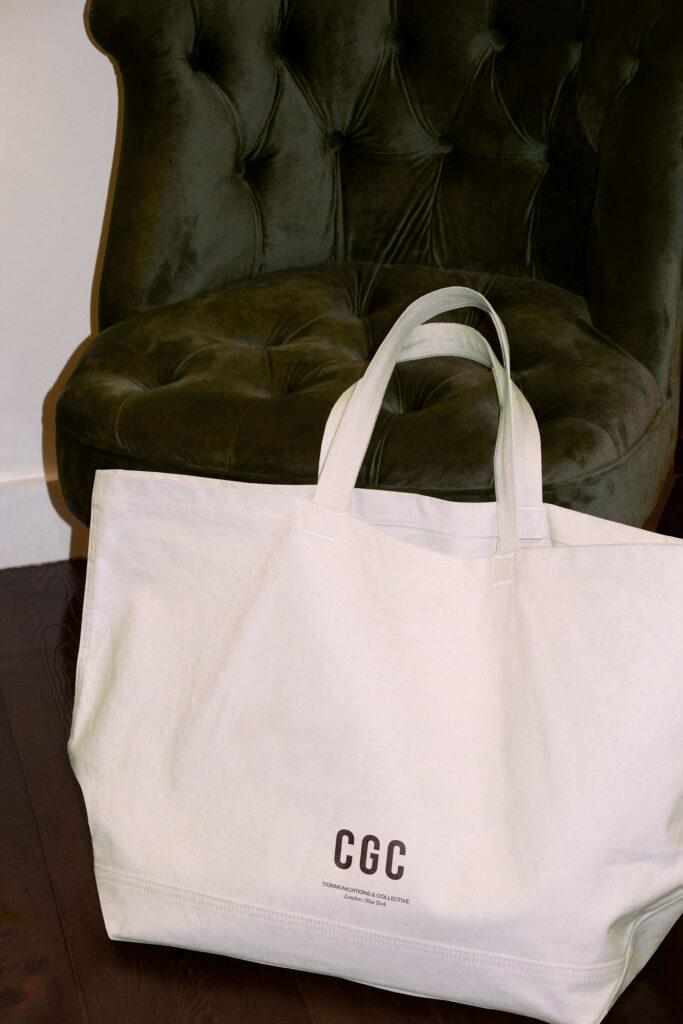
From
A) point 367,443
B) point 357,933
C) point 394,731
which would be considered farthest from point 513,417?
point 357,933

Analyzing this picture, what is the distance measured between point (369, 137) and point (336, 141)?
44mm

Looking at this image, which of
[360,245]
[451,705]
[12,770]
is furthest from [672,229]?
[12,770]

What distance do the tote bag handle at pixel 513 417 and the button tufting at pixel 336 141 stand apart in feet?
1.56

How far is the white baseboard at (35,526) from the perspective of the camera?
4.80ft

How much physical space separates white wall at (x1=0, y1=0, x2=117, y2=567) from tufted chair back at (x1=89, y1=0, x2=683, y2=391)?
0.21 meters

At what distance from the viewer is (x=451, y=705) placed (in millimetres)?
715

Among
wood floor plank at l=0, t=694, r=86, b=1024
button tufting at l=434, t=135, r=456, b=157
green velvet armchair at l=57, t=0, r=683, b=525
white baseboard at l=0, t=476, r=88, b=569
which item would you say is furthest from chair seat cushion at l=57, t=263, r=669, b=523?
white baseboard at l=0, t=476, r=88, b=569

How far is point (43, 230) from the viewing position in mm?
1369

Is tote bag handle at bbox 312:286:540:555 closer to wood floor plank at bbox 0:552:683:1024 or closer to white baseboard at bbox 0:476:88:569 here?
wood floor plank at bbox 0:552:683:1024

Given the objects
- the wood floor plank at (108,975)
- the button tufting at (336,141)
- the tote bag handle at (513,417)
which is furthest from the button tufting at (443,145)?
the wood floor plank at (108,975)

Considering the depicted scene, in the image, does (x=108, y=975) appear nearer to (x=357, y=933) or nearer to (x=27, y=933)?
(x=27, y=933)

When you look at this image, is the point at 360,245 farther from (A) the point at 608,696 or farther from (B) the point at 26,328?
(A) the point at 608,696

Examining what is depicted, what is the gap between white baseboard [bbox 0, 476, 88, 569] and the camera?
1464 mm

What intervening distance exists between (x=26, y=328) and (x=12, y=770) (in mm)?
639
